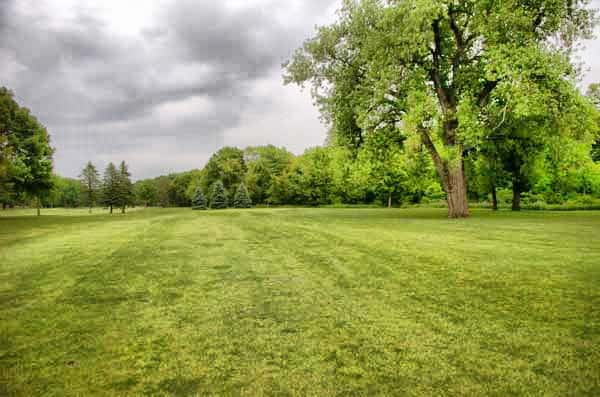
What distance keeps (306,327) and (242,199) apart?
69.4 m

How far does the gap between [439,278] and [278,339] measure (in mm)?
3735

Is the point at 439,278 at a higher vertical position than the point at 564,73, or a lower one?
lower

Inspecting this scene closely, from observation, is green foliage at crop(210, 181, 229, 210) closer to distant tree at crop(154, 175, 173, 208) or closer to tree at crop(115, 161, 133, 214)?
tree at crop(115, 161, 133, 214)

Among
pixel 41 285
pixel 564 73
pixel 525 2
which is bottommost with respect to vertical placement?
pixel 41 285

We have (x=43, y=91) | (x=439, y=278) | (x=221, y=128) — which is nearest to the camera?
(x=439, y=278)

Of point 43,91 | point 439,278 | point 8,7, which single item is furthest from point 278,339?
point 43,91

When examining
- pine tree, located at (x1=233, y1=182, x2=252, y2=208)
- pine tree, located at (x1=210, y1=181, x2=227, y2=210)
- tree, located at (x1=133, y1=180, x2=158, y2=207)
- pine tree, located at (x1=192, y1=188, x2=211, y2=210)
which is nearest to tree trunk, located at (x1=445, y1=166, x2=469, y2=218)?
pine tree, located at (x1=233, y1=182, x2=252, y2=208)

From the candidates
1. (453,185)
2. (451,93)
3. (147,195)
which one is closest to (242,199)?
(453,185)

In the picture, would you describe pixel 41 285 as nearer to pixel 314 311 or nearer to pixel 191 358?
pixel 191 358

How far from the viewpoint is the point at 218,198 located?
72.8 m

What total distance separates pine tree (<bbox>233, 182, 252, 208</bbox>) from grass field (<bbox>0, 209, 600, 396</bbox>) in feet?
211

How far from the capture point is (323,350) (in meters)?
3.22

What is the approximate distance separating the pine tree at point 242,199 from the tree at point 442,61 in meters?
50.7

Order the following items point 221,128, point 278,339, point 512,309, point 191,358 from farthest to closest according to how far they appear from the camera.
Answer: point 221,128, point 512,309, point 278,339, point 191,358
